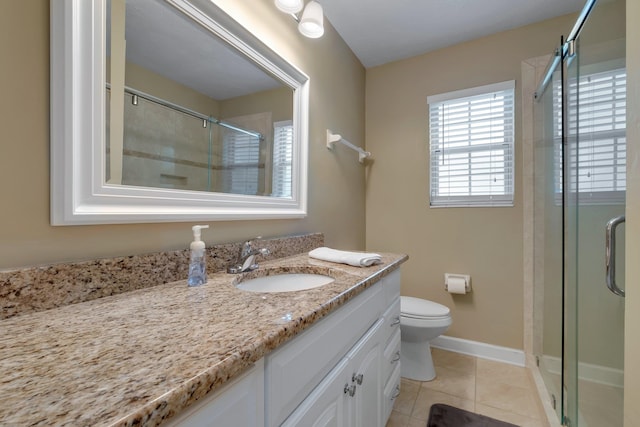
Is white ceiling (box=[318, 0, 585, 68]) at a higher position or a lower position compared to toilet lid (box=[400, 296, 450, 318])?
higher

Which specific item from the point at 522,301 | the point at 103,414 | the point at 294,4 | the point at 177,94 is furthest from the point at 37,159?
the point at 522,301

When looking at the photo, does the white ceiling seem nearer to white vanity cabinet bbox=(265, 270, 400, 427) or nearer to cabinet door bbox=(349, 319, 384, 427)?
white vanity cabinet bbox=(265, 270, 400, 427)

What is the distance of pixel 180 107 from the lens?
0.97 meters

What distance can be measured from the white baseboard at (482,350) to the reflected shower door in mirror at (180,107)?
1822 millimetres

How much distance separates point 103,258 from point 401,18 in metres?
2.08

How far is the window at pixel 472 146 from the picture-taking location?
6.54ft

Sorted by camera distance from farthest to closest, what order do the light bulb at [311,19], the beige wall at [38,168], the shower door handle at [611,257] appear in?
the light bulb at [311,19]
the shower door handle at [611,257]
the beige wall at [38,168]

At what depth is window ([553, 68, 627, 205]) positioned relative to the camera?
1292 millimetres

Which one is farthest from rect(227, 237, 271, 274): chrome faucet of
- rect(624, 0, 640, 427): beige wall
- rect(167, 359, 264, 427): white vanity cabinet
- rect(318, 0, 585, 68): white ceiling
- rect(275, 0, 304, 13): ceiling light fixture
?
rect(318, 0, 585, 68): white ceiling

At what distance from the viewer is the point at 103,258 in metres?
0.75

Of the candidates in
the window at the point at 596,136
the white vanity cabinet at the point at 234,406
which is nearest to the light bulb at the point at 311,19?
the window at the point at 596,136

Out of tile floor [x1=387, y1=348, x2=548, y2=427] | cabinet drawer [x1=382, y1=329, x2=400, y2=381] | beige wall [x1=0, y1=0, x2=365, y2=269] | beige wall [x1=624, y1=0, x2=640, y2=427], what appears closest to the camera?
beige wall [x1=0, y1=0, x2=365, y2=269]

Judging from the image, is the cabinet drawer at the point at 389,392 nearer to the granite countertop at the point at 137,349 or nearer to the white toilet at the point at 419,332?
the white toilet at the point at 419,332

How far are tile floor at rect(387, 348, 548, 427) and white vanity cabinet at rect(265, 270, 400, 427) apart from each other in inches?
10.7
